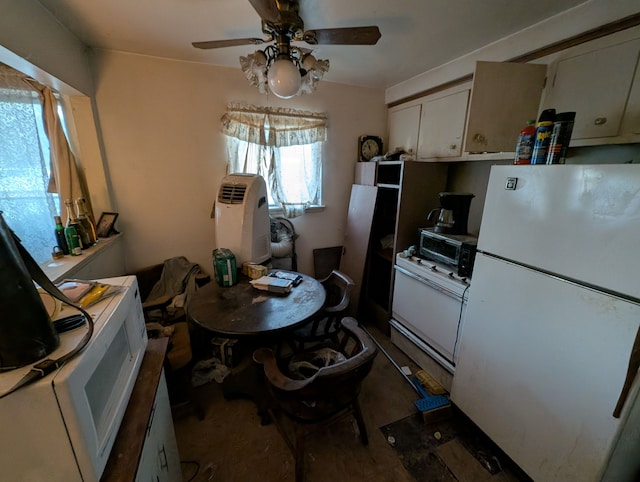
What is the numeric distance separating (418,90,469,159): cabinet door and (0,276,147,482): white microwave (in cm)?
247

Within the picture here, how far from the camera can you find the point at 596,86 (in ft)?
4.38

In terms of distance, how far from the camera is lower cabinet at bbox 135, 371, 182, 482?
788mm

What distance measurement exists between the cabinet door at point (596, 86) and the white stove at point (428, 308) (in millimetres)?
1063

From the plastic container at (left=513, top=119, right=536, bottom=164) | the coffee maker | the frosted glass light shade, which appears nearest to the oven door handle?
the coffee maker

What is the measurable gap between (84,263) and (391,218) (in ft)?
8.21

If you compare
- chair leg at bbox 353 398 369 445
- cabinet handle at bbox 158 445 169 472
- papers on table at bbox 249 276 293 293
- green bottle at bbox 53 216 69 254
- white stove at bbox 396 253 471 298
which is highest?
green bottle at bbox 53 216 69 254

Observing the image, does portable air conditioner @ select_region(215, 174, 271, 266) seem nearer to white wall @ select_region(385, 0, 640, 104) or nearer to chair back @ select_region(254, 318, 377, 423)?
chair back @ select_region(254, 318, 377, 423)

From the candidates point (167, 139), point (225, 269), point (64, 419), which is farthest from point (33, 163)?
point (64, 419)

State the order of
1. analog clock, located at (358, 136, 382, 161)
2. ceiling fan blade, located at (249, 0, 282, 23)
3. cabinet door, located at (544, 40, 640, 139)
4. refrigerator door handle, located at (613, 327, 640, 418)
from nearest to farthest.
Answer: refrigerator door handle, located at (613, 327, 640, 418), ceiling fan blade, located at (249, 0, 282, 23), cabinet door, located at (544, 40, 640, 139), analog clock, located at (358, 136, 382, 161)

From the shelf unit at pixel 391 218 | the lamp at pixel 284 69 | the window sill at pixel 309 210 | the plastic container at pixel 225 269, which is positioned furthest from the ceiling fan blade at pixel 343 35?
the window sill at pixel 309 210

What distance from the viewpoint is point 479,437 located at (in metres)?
1.54

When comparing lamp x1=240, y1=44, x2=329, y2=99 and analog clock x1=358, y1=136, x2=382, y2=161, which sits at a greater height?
lamp x1=240, y1=44, x2=329, y2=99

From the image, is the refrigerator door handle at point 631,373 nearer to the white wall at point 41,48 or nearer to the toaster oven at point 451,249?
the toaster oven at point 451,249

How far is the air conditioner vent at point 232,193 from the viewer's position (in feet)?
6.58
